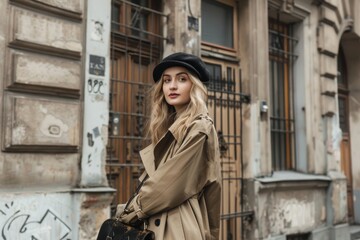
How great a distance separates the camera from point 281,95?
8.17 meters

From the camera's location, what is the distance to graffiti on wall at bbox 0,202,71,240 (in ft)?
13.2

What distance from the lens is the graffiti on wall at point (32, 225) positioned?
402 centimetres

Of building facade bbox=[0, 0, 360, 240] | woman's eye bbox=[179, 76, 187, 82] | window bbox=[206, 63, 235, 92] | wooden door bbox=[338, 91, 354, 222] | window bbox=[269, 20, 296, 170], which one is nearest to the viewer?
woman's eye bbox=[179, 76, 187, 82]

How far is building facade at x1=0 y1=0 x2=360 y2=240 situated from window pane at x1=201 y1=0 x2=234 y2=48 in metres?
0.02

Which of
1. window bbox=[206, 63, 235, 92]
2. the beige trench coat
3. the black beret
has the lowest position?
the beige trench coat

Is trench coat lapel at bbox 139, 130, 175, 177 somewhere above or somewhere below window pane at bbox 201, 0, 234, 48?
below

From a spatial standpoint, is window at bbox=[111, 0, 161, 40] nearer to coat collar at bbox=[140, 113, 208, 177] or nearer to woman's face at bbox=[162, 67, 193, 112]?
woman's face at bbox=[162, 67, 193, 112]

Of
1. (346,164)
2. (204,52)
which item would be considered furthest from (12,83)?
(346,164)

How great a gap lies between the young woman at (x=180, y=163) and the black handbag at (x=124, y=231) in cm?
3

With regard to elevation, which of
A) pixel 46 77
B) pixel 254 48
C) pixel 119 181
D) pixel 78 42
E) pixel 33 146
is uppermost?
pixel 254 48

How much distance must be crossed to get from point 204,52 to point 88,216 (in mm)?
3133

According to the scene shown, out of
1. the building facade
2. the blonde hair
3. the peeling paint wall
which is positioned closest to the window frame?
the building facade

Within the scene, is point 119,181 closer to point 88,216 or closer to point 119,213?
point 88,216

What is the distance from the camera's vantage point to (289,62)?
27.5 ft
